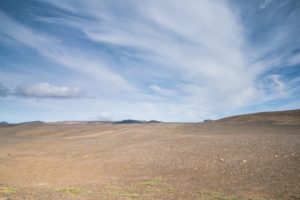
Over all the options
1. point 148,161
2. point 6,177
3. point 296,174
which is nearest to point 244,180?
point 296,174

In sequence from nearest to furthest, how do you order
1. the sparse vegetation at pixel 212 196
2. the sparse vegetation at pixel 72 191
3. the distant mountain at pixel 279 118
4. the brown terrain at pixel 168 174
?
the sparse vegetation at pixel 212 196 → the brown terrain at pixel 168 174 → the sparse vegetation at pixel 72 191 → the distant mountain at pixel 279 118

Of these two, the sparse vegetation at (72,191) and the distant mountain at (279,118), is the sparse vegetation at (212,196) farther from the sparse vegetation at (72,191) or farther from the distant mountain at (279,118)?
the distant mountain at (279,118)

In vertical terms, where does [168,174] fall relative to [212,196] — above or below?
above

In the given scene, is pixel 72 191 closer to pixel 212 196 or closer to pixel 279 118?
pixel 212 196

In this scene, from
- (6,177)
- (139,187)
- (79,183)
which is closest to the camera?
(139,187)

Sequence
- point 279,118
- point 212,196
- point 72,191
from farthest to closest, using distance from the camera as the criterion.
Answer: point 279,118 → point 72,191 → point 212,196

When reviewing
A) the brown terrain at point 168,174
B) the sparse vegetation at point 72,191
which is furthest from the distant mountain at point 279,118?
the sparse vegetation at point 72,191

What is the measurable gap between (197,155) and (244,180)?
6546 millimetres

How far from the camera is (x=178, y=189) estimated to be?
37.8ft

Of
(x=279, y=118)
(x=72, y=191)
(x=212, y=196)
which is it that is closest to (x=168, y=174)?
(x=212, y=196)

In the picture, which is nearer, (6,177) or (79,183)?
(79,183)

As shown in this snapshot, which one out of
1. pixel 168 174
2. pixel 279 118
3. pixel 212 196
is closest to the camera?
pixel 212 196

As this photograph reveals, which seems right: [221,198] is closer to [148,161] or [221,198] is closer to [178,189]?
[178,189]

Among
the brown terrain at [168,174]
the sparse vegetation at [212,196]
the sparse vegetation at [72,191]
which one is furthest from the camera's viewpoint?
the sparse vegetation at [72,191]
